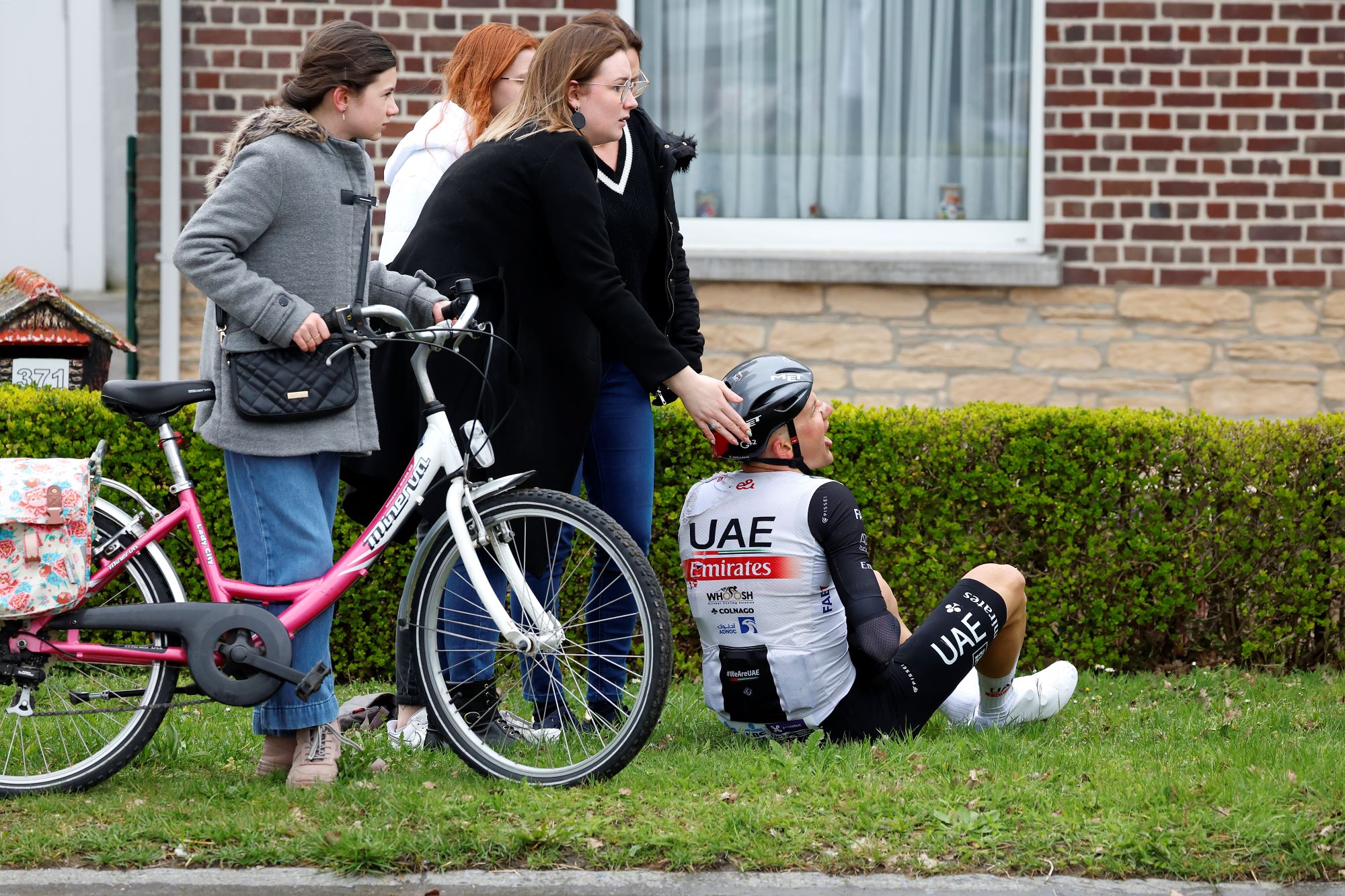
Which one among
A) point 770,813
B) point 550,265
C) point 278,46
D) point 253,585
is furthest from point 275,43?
point 770,813

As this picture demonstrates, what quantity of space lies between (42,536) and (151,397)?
434 millimetres

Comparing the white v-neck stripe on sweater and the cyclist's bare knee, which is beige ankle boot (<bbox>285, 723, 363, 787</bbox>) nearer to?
the white v-neck stripe on sweater

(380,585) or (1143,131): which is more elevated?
(1143,131)

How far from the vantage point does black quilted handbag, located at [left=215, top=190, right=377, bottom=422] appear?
3.75 m

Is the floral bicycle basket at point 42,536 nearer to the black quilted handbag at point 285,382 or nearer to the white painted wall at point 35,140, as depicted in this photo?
the black quilted handbag at point 285,382

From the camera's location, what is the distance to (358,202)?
3.93 m

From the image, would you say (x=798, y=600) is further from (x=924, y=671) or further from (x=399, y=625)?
(x=399, y=625)

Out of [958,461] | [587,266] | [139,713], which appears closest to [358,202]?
[587,266]

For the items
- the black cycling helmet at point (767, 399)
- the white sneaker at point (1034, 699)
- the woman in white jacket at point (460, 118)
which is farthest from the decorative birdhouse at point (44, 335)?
the white sneaker at point (1034, 699)

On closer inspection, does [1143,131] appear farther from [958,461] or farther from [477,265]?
[477,265]

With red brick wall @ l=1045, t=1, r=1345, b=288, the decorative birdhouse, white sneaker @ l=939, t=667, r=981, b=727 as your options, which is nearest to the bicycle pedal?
white sneaker @ l=939, t=667, r=981, b=727

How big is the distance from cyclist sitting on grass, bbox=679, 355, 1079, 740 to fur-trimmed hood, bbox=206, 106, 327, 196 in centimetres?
126

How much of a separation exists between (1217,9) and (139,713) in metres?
6.20

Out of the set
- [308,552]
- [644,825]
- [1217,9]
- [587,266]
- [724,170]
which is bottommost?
[644,825]
